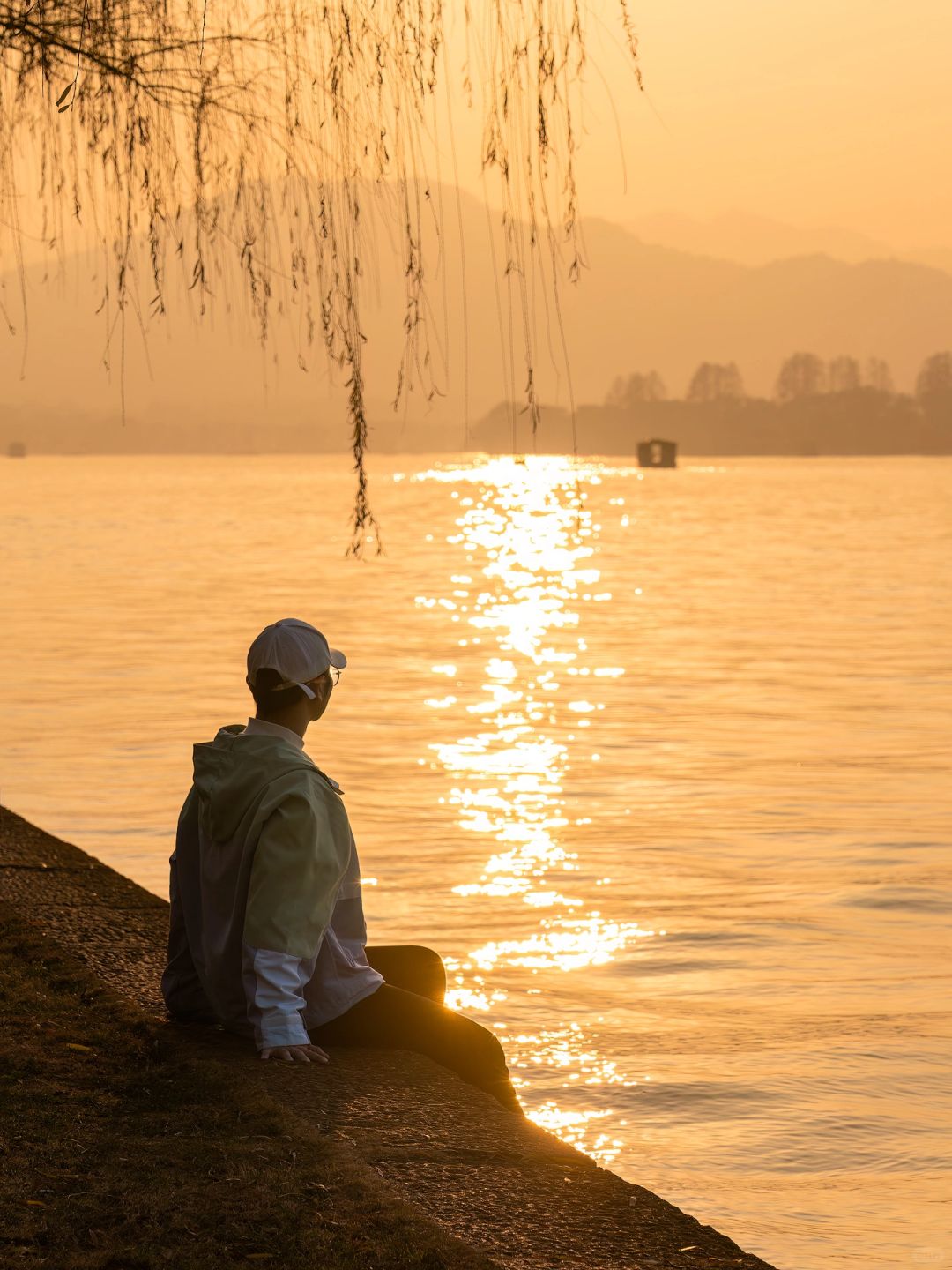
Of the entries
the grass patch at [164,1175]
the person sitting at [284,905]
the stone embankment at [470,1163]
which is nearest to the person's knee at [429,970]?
the person sitting at [284,905]

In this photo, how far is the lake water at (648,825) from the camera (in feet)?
23.9

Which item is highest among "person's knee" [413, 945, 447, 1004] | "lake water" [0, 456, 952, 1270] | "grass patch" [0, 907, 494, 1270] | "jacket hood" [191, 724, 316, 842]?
"jacket hood" [191, 724, 316, 842]

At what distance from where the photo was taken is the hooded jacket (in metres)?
4.28

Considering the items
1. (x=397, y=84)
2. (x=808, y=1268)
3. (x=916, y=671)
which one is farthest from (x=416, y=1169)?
(x=916, y=671)

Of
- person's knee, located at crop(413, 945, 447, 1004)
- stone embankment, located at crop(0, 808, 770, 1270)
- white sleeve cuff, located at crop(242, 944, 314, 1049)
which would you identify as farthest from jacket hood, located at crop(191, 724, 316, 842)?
person's knee, located at crop(413, 945, 447, 1004)

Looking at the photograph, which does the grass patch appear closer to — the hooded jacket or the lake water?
the hooded jacket

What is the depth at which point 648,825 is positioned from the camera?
44.2 ft

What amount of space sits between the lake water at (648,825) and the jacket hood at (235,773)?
950 millimetres

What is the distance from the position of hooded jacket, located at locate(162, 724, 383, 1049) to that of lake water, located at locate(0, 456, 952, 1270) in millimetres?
989

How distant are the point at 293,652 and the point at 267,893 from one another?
1.97 feet

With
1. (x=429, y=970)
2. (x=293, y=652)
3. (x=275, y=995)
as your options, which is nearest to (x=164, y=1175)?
(x=275, y=995)

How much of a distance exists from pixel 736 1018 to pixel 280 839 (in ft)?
16.2

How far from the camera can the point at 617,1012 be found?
8750mm

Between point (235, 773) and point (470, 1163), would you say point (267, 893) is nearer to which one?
point (235, 773)
